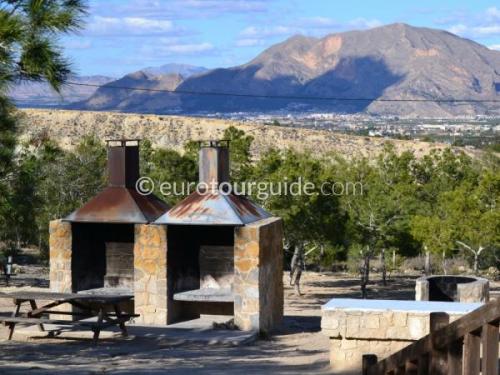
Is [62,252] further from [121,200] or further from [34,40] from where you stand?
[34,40]

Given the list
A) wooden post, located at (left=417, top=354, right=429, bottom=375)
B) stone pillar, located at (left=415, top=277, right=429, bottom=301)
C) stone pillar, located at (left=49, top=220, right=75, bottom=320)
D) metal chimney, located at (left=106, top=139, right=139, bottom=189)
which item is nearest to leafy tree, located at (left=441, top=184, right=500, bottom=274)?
stone pillar, located at (left=415, top=277, right=429, bottom=301)

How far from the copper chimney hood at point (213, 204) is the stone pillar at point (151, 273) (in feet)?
0.96

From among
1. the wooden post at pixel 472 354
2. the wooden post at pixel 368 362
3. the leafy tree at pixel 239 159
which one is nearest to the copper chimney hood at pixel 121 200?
the leafy tree at pixel 239 159

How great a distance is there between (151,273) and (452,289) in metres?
4.99

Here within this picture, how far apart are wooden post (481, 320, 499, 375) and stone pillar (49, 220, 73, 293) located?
13.1 meters

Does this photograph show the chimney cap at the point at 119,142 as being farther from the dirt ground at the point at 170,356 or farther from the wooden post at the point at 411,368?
the wooden post at the point at 411,368

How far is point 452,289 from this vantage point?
46.5ft

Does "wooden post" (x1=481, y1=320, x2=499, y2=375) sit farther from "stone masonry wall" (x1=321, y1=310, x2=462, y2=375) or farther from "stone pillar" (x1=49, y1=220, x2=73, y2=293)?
"stone pillar" (x1=49, y1=220, x2=73, y2=293)

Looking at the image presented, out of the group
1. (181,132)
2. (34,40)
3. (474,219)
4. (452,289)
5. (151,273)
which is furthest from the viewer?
(181,132)

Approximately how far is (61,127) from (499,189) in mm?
55998

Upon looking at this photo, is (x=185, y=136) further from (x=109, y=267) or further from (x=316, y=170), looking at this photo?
(x=109, y=267)

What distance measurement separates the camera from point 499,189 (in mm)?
25047

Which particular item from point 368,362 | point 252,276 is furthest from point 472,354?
point 252,276

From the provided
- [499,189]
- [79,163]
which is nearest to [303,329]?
[499,189]
